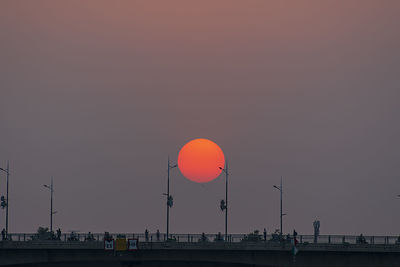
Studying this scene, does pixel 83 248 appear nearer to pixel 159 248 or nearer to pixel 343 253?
pixel 159 248

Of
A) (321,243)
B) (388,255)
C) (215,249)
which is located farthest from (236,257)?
(388,255)

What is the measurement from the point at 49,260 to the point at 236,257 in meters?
25.8

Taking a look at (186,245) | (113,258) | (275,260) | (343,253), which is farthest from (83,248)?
(343,253)

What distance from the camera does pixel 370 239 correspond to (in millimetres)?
136000

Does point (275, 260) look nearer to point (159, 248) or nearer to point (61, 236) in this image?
point (159, 248)

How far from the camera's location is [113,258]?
142 metres

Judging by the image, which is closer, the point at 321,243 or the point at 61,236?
the point at 321,243

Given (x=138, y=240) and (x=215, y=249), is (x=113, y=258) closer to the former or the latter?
(x=138, y=240)

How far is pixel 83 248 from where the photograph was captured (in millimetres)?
140125

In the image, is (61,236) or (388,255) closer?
(388,255)

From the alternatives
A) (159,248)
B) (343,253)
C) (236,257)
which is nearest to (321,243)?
(343,253)

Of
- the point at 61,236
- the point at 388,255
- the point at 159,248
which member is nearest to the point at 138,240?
the point at 159,248

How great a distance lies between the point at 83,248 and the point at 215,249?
18058mm

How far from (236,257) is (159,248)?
34.9 feet
